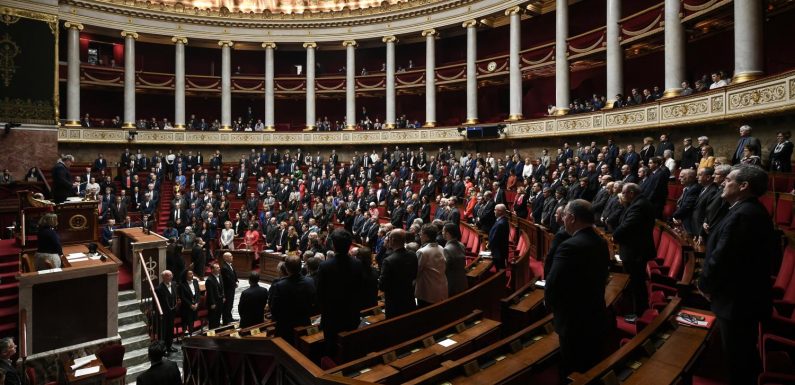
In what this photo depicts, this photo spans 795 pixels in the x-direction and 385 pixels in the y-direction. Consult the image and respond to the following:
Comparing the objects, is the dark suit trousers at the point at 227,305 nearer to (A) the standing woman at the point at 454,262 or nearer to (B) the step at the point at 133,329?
(B) the step at the point at 133,329

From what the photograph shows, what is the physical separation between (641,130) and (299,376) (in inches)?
543

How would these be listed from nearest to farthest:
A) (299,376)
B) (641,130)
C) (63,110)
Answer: (299,376) < (641,130) < (63,110)

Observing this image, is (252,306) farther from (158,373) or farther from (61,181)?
(61,181)

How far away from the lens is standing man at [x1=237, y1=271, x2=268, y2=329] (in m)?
6.31

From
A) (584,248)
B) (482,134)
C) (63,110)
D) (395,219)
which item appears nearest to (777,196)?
(584,248)

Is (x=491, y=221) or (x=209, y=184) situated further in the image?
(x=209, y=184)

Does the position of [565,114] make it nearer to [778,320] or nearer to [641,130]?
[641,130]

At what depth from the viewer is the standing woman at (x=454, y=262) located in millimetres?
5352

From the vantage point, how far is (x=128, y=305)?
32.5ft

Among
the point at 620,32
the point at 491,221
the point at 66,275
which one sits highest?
the point at 620,32

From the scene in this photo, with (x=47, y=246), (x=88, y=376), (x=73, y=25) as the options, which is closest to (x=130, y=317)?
(x=47, y=246)

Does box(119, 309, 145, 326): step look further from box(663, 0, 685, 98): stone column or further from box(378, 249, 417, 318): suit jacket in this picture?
box(663, 0, 685, 98): stone column

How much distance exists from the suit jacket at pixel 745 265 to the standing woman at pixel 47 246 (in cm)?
929

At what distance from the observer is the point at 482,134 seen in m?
20.5
